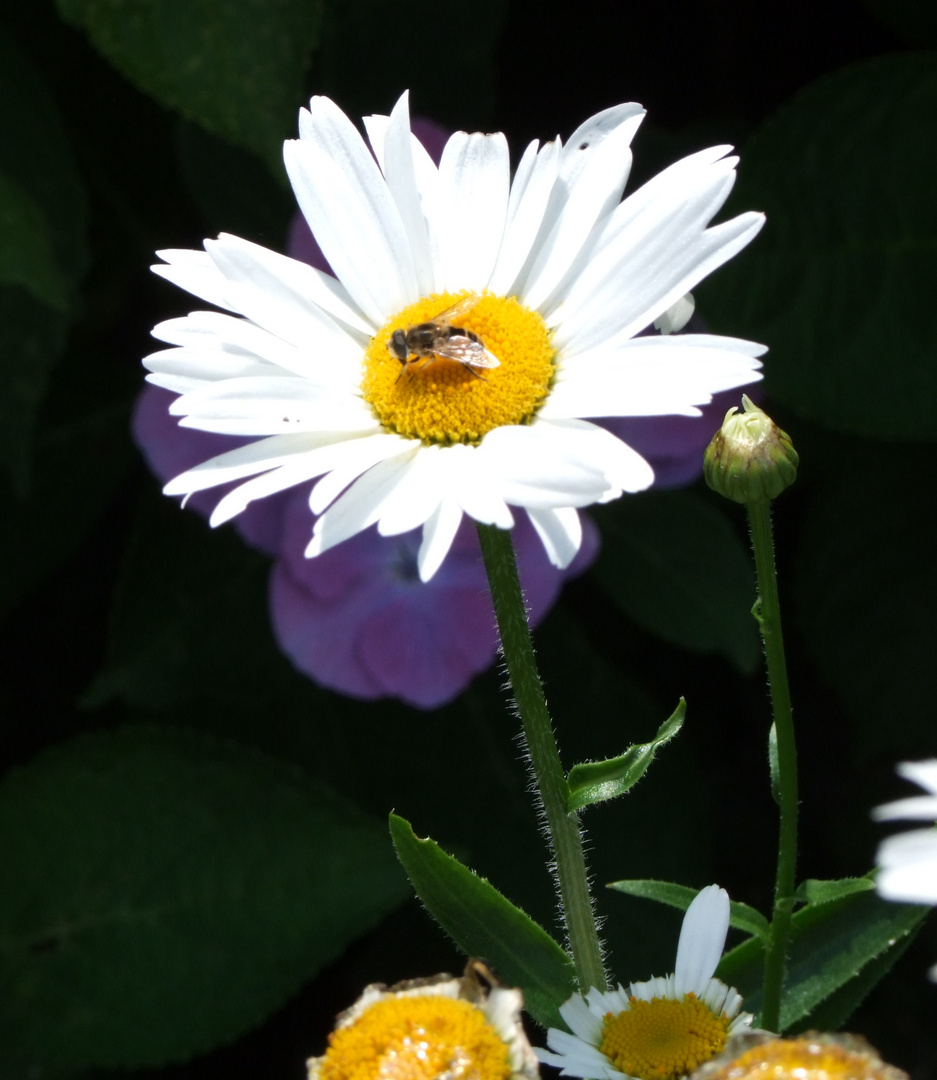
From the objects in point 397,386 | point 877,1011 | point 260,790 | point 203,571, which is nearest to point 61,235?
point 203,571

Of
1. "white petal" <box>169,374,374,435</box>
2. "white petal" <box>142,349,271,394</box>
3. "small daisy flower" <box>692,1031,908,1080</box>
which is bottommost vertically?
"small daisy flower" <box>692,1031,908,1080</box>

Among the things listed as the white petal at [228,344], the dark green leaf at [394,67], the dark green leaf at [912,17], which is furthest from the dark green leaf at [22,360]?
the dark green leaf at [912,17]

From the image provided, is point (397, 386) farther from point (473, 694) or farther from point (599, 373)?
point (473, 694)

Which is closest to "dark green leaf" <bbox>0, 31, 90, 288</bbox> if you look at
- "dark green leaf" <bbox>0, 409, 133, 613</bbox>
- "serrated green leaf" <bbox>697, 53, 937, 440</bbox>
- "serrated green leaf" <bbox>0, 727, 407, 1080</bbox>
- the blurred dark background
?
the blurred dark background

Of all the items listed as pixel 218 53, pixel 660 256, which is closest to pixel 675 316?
pixel 660 256

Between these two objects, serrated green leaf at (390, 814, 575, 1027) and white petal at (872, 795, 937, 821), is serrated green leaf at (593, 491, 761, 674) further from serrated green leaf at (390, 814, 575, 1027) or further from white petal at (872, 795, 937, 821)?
white petal at (872, 795, 937, 821)

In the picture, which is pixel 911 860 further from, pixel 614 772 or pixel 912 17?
pixel 912 17
